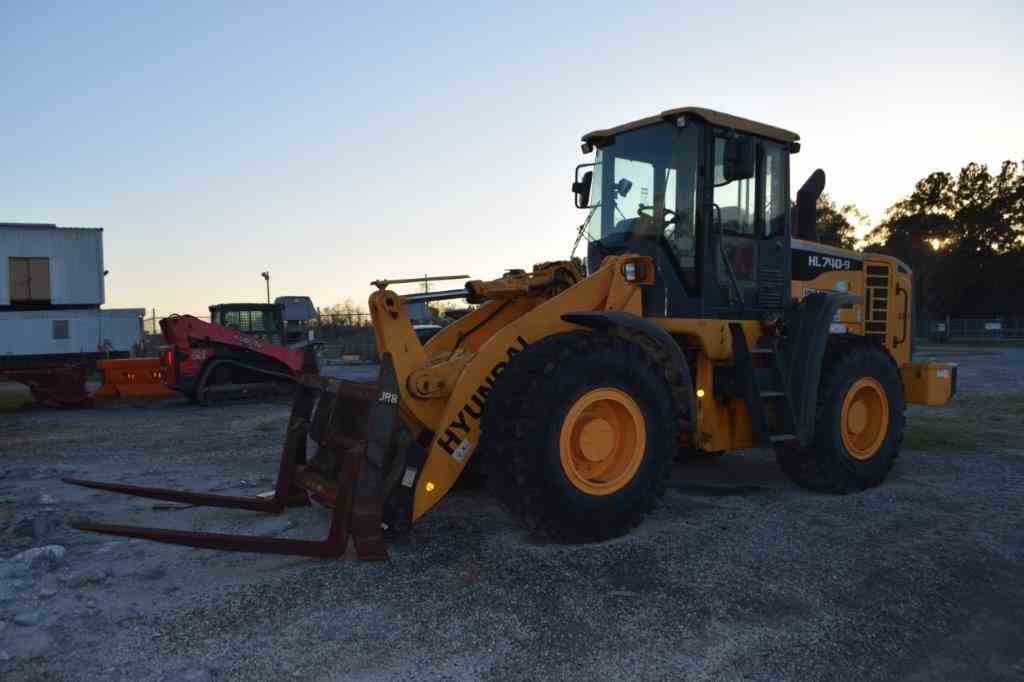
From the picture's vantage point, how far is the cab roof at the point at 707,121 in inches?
226

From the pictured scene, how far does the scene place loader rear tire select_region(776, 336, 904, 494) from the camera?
6.27 meters

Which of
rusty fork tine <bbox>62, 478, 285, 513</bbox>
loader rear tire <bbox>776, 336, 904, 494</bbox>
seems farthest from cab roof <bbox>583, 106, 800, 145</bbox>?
rusty fork tine <bbox>62, 478, 285, 513</bbox>

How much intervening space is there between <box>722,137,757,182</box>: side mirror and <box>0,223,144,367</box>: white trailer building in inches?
904

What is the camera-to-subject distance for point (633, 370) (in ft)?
15.9

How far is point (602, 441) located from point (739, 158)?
7.72 feet

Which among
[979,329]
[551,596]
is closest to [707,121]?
[551,596]

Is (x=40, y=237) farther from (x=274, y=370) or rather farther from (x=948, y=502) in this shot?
(x=948, y=502)

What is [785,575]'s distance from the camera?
4297 millimetres

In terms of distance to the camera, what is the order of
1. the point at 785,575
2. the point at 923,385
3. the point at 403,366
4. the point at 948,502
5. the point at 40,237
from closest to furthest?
the point at 785,575, the point at 403,366, the point at 948,502, the point at 923,385, the point at 40,237

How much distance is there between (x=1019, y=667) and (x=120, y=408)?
15.6 m

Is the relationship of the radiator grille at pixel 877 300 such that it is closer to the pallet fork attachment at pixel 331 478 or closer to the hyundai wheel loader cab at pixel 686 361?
the hyundai wheel loader cab at pixel 686 361

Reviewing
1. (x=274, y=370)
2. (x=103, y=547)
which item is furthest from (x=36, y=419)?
(x=103, y=547)

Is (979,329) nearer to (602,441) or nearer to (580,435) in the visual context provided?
(602,441)

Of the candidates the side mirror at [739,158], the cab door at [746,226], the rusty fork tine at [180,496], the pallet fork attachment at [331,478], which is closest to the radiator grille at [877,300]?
the cab door at [746,226]
